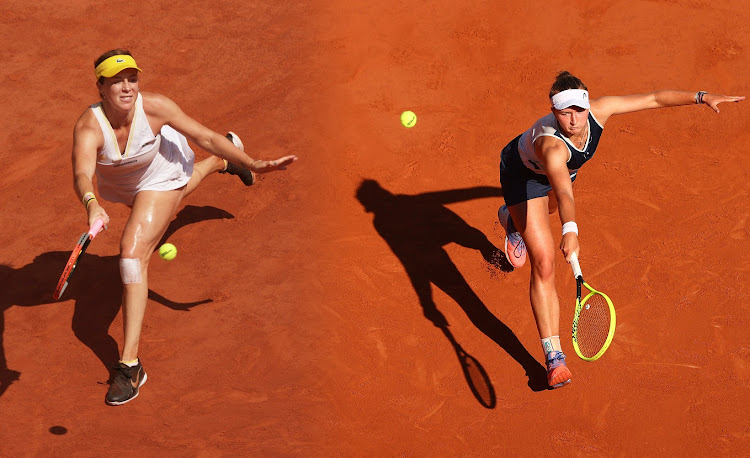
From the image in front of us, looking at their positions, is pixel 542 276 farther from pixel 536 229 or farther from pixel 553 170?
pixel 553 170

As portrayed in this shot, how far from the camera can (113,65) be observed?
5.66 metres

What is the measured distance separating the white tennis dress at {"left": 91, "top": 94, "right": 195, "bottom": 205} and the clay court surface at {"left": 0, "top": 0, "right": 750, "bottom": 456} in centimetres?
111

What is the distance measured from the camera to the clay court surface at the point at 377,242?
5.98 m

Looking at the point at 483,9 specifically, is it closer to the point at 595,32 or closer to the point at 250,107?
the point at 595,32

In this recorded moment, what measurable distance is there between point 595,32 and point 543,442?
527cm

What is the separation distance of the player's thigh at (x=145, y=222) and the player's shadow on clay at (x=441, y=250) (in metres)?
2.03

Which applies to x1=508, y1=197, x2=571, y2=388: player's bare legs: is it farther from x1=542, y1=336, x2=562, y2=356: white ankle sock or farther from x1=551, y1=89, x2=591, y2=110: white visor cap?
x1=551, y1=89, x2=591, y2=110: white visor cap

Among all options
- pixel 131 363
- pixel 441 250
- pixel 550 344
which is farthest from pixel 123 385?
pixel 550 344

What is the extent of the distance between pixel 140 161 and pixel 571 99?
9.60 ft

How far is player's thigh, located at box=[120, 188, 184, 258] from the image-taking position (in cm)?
605

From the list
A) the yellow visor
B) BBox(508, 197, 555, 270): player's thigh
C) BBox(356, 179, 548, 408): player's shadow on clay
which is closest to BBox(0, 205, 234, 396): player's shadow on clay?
BBox(356, 179, 548, 408): player's shadow on clay

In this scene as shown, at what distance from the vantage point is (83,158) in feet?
18.7

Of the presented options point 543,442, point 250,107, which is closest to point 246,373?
point 543,442

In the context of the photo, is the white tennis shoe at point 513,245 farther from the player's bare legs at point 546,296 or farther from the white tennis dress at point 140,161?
the white tennis dress at point 140,161
